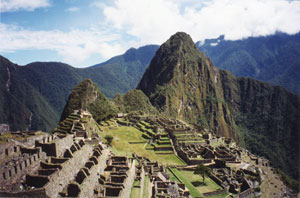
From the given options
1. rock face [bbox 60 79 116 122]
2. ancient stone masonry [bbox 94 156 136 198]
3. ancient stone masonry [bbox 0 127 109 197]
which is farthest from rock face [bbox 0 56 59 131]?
ancient stone masonry [bbox 0 127 109 197]

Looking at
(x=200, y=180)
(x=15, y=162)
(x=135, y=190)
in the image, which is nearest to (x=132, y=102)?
(x=200, y=180)

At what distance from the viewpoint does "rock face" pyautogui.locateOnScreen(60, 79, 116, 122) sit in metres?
101

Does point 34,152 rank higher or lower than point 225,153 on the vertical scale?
higher

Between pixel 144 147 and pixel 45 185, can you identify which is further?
pixel 144 147

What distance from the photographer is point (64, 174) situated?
2050 centimetres

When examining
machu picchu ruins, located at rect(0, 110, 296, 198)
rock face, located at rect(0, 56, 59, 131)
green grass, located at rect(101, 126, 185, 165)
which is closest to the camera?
machu picchu ruins, located at rect(0, 110, 296, 198)

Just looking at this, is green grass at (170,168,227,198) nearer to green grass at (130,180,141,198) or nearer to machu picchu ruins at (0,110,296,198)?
machu picchu ruins at (0,110,296,198)

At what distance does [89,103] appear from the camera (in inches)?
4518

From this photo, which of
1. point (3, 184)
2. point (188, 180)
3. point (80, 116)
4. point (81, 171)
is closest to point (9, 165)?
point (3, 184)

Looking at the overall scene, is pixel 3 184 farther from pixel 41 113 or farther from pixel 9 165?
pixel 41 113

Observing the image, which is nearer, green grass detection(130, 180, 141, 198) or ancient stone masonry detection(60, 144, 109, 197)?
ancient stone masonry detection(60, 144, 109, 197)

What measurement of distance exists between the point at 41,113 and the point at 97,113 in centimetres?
10631

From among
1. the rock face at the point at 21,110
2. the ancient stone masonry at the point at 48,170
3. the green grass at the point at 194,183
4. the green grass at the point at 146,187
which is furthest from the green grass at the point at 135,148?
the rock face at the point at 21,110

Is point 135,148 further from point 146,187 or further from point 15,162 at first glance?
point 15,162
